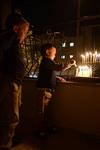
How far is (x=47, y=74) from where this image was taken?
5211 mm

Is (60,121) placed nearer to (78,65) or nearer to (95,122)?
(95,122)

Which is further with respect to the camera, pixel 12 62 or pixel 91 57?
pixel 91 57

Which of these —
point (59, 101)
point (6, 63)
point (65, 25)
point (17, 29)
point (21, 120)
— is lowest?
point (21, 120)

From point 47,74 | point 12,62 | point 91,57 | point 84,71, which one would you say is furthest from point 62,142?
point 91,57

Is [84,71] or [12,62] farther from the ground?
[12,62]

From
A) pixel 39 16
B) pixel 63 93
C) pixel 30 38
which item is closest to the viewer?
pixel 63 93

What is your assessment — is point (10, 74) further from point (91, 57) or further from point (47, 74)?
point (91, 57)

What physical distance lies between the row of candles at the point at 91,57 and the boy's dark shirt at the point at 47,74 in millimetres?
1047

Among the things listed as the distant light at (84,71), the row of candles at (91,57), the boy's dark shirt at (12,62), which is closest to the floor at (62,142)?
the distant light at (84,71)

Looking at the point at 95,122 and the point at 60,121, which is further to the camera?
the point at 60,121

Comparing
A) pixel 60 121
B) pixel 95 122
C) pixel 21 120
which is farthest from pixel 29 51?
pixel 95 122

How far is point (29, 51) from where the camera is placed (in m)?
7.26

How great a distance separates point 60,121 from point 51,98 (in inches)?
18.0

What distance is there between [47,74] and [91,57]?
1.18 meters
